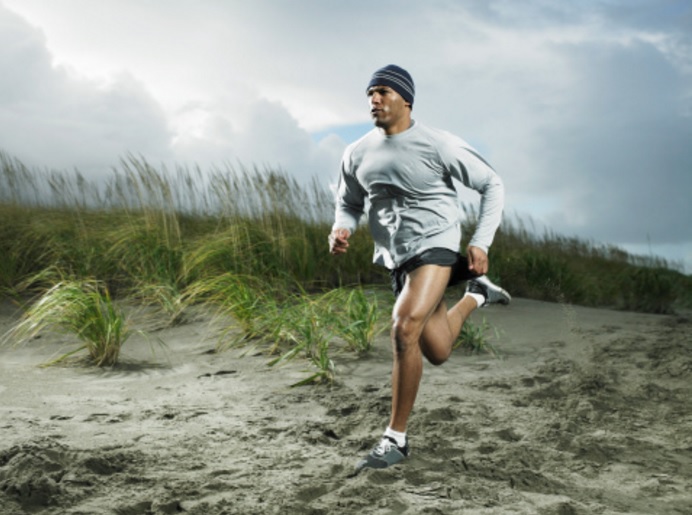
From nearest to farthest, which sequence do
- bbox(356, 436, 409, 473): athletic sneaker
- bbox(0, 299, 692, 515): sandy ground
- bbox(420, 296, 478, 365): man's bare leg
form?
→ 1. bbox(0, 299, 692, 515): sandy ground
2. bbox(356, 436, 409, 473): athletic sneaker
3. bbox(420, 296, 478, 365): man's bare leg

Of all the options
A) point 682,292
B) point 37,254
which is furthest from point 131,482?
point 682,292

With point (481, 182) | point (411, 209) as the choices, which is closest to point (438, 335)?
point (411, 209)

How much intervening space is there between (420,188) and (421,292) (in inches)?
22.5

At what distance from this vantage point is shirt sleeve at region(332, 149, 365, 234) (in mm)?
4395

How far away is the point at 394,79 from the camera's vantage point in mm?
4047

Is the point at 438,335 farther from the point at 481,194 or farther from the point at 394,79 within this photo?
the point at 394,79

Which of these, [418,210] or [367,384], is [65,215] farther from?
[418,210]

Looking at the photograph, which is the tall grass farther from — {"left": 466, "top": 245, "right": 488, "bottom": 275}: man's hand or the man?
{"left": 466, "top": 245, "right": 488, "bottom": 275}: man's hand

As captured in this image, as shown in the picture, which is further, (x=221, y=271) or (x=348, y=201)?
(x=221, y=271)

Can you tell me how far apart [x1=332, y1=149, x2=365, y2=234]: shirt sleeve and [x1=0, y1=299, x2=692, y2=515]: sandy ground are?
1.26 meters

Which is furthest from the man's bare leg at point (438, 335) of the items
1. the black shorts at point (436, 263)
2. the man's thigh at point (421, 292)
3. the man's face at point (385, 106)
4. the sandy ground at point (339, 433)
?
the man's face at point (385, 106)

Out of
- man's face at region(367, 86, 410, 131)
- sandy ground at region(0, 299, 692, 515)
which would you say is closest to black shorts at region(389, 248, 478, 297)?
man's face at region(367, 86, 410, 131)

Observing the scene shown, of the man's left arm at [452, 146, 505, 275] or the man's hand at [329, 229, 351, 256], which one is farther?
the man's hand at [329, 229, 351, 256]

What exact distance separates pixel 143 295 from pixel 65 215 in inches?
103
